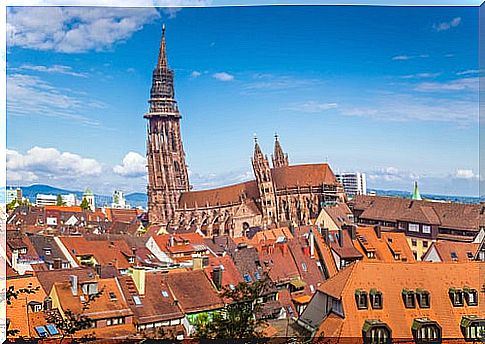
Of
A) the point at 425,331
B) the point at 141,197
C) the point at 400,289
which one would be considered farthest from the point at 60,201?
the point at 425,331

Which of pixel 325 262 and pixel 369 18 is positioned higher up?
pixel 369 18

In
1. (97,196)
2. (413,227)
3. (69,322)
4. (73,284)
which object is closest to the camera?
(69,322)

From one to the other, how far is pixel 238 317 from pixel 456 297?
1.43 meters

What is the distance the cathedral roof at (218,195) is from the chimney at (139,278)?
523mm

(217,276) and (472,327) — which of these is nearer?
(472,327)

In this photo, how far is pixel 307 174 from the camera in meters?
4.87

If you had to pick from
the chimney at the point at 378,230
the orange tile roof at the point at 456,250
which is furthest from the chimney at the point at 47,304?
the orange tile roof at the point at 456,250

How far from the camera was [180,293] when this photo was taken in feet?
15.5

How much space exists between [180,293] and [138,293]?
0.27 meters

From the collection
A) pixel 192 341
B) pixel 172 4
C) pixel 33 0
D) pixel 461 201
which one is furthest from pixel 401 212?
pixel 33 0

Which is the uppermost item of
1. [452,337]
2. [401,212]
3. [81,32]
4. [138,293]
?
[81,32]

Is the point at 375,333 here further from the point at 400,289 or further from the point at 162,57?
the point at 162,57

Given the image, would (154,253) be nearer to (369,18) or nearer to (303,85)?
(303,85)

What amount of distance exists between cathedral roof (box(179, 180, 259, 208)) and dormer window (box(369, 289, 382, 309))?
101cm
